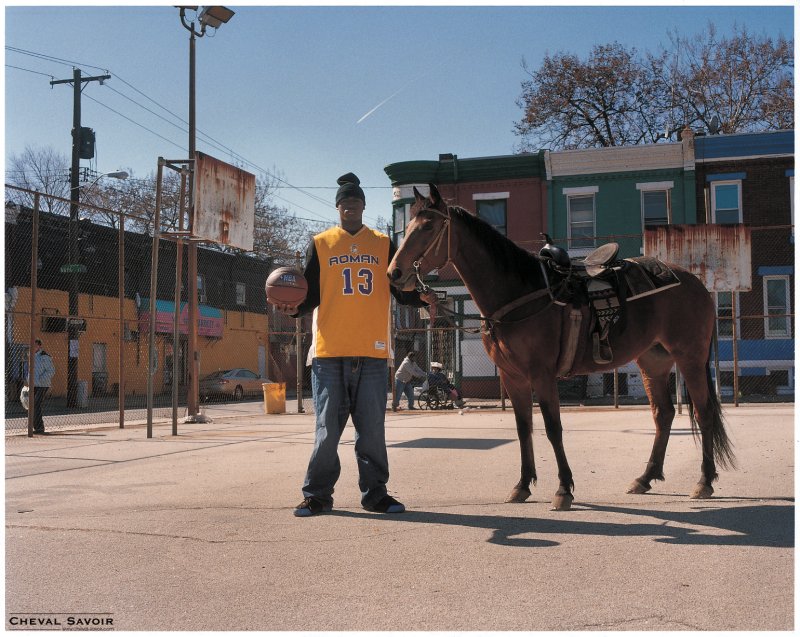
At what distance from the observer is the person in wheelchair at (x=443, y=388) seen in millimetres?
22203

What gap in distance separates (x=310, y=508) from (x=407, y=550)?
51.3 inches

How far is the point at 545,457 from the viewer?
8.61 m

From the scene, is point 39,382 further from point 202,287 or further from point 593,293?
point 202,287

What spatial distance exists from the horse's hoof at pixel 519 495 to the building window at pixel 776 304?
21611 mm

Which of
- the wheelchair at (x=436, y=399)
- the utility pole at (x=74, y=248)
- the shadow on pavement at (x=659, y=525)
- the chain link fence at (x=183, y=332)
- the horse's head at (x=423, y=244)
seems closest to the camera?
the shadow on pavement at (x=659, y=525)

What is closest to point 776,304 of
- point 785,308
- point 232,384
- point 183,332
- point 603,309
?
point 785,308

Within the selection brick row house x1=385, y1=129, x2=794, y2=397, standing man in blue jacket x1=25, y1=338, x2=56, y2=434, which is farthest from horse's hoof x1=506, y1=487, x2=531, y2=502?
brick row house x1=385, y1=129, x2=794, y2=397

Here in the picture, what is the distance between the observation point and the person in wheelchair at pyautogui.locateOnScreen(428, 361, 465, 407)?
22.2 m

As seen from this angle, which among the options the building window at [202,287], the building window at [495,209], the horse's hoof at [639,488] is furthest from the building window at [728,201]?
the building window at [202,287]

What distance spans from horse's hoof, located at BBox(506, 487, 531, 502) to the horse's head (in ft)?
5.62

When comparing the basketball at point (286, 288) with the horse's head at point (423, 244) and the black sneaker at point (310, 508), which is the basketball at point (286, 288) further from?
the black sneaker at point (310, 508)

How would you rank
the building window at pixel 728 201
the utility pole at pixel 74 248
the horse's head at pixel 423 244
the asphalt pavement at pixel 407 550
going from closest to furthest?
the asphalt pavement at pixel 407 550 < the horse's head at pixel 423 244 < the utility pole at pixel 74 248 < the building window at pixel 728 201

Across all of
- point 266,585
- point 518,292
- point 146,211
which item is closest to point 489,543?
point 266,585

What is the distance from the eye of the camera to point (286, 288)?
5.58m
